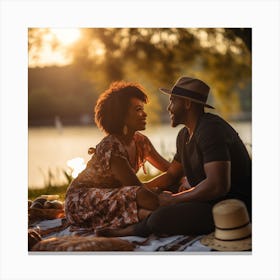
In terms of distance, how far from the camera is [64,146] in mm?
7363

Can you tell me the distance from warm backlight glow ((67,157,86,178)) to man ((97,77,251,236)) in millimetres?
825

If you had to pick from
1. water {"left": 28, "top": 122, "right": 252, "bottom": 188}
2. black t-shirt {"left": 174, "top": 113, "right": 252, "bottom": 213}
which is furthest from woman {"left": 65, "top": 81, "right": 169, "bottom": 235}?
black t-shirt {"left": 174, "top": 113, "right": 252, "bottom": 213}

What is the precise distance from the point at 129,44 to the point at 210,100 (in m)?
1.23

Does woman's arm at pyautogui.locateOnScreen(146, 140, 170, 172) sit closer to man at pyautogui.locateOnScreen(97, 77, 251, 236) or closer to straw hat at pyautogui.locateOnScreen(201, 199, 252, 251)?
man at pyautogui.locateOnScreen(97, 77, 251, 236)

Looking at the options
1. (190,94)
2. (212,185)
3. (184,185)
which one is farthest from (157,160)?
(190,94)

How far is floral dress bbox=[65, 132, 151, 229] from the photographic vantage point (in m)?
6.87

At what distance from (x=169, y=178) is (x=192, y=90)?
1.11 m

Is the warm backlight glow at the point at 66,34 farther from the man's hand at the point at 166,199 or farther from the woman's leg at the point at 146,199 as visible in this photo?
the man's hand at the point at 166,199

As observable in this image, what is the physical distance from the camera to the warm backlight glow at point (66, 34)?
7223mm
